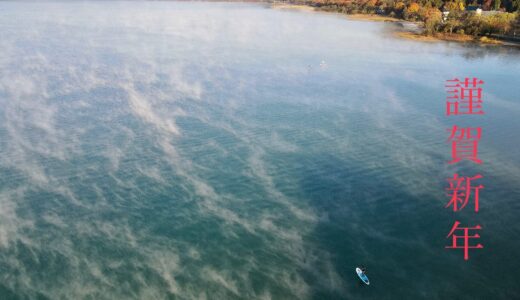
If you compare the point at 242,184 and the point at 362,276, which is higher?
the point at 242,184

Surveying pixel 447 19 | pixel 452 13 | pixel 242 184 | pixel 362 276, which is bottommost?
pixel 362 276

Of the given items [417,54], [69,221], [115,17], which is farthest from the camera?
[115,17]

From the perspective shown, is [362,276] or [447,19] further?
[447,19]

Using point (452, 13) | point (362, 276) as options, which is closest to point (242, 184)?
point (362, 276)

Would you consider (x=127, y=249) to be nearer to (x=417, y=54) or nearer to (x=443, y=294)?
(x=443, y=294)

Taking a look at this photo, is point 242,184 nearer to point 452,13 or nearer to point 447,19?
point 447,19

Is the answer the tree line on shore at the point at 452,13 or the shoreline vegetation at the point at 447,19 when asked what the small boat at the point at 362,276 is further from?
the tree line on shore at the point at 452,13

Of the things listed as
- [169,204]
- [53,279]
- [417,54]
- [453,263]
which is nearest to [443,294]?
[453,263]
